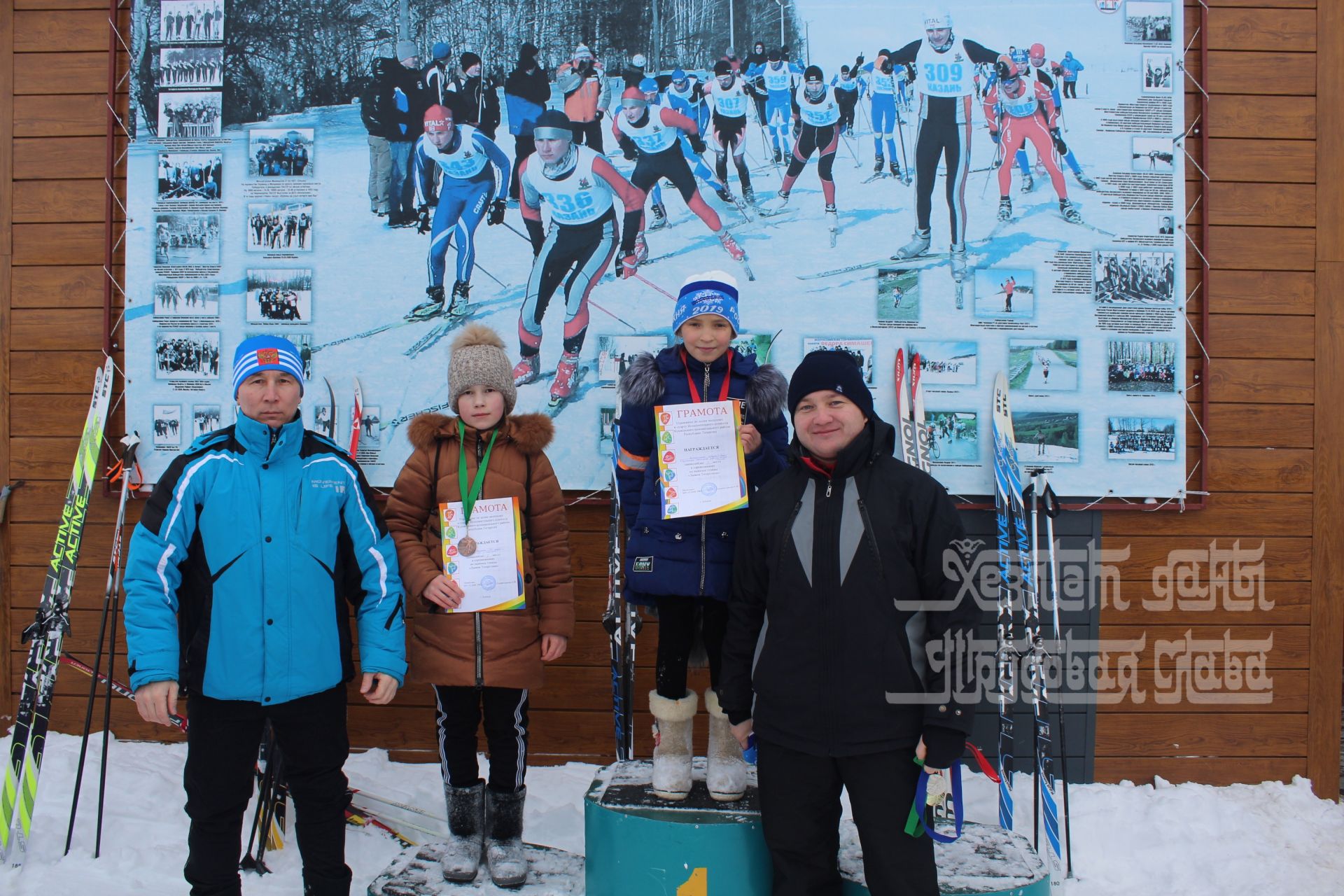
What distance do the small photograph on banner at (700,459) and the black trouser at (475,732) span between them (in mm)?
790

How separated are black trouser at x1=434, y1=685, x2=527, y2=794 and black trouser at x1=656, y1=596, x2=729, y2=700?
1.54ft

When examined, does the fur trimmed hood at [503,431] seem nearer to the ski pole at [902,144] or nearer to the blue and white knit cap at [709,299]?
the blue and white knit cap at [709,299]

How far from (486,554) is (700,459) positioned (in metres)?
0.73

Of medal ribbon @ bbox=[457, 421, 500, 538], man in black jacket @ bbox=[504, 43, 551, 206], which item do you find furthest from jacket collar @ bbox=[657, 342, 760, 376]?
man in black jacket @ bbox=[504, 43, 551, 206]

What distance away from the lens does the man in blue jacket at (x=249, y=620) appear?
2.15 meters

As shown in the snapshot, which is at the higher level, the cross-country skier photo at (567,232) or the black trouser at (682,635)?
the cross-country skier photo at (567,232)

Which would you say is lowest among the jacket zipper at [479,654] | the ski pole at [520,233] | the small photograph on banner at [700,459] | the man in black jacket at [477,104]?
the jacket zipper at [479,654]

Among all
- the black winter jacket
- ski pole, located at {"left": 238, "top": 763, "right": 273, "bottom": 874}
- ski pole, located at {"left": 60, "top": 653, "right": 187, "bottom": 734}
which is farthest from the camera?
ski pole, located at {"left": 238, "top": 763, "right": 273, "bottom": 874}

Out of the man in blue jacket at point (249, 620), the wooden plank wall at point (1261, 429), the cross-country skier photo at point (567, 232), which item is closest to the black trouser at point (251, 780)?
the man in blue jacket at point (249, 620)

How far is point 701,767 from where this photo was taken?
9.54ft

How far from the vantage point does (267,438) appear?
7.45 ft

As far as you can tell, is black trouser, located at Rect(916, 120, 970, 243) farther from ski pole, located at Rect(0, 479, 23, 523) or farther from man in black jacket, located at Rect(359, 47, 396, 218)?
ski pole, located at Rect(0, 479, 23, 523)

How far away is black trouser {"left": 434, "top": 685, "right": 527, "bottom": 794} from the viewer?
8.45 feet

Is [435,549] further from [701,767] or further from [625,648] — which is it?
[701,767]
